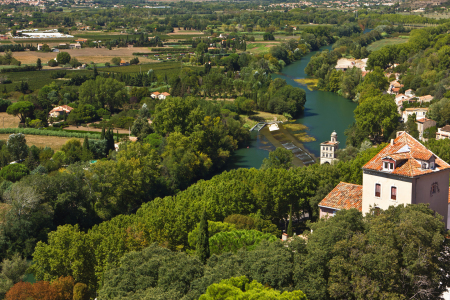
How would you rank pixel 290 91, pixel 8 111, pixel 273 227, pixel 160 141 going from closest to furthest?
pixel 273 227 → pixel 160 141 → pixel 8 111 → pixel 290 91

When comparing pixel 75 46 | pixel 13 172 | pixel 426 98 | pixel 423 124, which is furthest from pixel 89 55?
pixel 423 124

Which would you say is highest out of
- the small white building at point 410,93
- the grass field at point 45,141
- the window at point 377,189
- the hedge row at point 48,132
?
the window at point 377,189

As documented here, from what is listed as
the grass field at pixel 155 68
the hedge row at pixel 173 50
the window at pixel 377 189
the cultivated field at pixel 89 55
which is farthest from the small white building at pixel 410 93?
the hedge row at pixel 173 50

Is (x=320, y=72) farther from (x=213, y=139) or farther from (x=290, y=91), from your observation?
(x=213, y=139)

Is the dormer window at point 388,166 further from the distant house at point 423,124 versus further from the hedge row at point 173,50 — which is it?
the hedge row at point 173,50

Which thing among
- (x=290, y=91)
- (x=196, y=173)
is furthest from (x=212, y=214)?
(x=290, y=91)

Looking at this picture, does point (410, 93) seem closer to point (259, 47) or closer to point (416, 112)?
point (416, 112)

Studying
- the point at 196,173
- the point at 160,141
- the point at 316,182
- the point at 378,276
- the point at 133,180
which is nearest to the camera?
the point at 378,276
